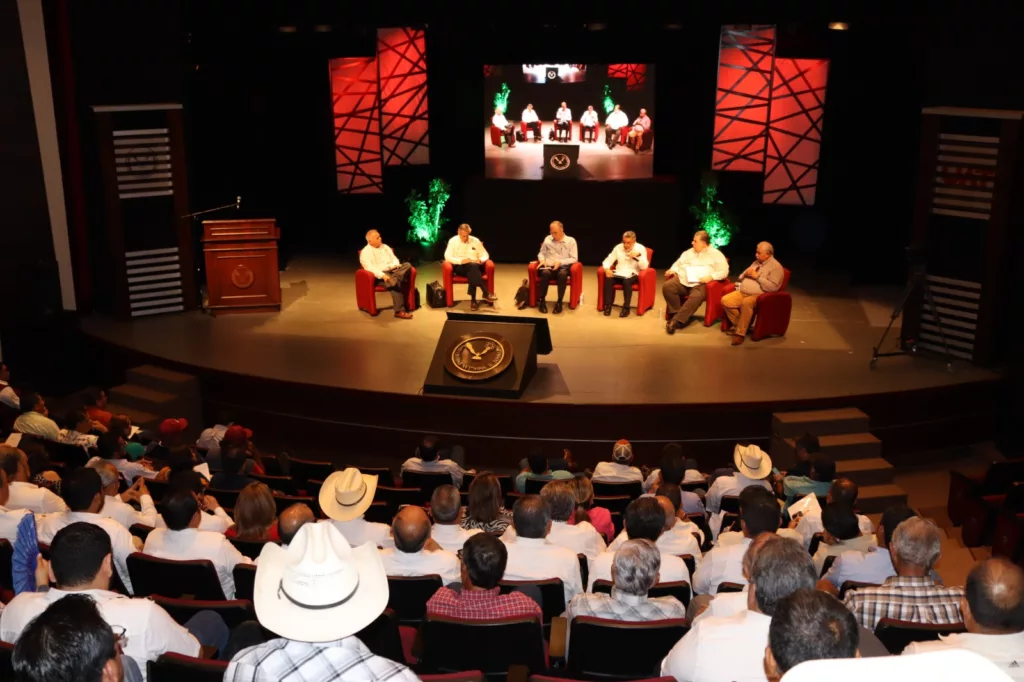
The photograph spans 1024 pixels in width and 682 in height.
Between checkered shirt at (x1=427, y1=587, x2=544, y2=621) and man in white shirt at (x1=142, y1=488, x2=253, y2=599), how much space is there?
118cm

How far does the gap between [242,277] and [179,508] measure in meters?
6.41

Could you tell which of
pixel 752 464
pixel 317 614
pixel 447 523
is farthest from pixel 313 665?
pixel 752 464

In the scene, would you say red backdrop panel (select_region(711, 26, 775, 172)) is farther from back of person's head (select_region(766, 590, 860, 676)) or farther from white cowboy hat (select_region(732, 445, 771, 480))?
back of person's head (select_region(766, 590, 860, 676))

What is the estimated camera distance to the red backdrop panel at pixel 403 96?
42.6 feet

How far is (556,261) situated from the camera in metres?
10.8

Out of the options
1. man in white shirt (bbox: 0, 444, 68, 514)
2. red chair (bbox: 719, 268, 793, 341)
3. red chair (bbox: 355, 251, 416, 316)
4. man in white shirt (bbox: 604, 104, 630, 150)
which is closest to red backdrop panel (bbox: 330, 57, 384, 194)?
man in white shirt (bbox: 604, 104, 630, 150)

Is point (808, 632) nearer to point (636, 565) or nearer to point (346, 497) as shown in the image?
point (636, 565)

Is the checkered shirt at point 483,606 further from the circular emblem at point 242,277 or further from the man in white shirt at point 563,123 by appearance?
the man in white shirt at point 563,123

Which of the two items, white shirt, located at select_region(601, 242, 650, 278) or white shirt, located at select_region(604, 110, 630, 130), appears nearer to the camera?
white shirt, located at select_region(601, 242, 650, 278)

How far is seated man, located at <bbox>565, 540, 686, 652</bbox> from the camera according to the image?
3.68 m

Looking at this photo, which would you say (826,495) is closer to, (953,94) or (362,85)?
(953,94)

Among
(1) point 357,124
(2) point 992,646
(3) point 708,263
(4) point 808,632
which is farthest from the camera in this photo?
(1) point 357,124

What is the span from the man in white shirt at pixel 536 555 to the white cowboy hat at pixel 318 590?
5.03 feet

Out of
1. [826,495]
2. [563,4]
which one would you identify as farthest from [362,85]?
[826,495]
